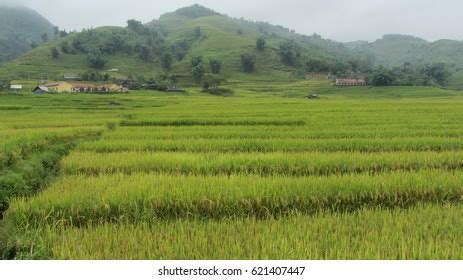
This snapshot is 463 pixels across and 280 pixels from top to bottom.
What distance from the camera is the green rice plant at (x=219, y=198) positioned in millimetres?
5418

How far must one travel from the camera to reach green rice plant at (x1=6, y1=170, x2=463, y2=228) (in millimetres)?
5418

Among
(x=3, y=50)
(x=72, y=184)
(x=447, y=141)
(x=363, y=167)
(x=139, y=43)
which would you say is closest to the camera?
(x=72, y=184)

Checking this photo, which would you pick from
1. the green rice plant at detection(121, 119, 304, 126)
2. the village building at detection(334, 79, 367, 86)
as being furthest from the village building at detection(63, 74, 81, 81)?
the green rice plant at detection(121, 119, 304, 126)

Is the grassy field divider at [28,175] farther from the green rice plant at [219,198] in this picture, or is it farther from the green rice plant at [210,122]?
the green rice plant at [210,122]

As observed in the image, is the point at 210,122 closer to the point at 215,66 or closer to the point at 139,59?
the point at 215,66

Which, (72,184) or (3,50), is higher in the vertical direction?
(3,50)

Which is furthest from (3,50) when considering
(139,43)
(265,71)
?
(265,71)

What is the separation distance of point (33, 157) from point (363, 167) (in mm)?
7525

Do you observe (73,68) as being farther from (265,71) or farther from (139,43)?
(265,71)

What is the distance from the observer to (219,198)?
5660 mm

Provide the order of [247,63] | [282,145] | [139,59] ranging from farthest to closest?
1. [139,59]
2. [247,63]
3. [282,145]

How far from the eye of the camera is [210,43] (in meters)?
127

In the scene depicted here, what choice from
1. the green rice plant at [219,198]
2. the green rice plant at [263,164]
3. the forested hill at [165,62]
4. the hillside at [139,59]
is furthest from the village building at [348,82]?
the green rice plant at [219,198]

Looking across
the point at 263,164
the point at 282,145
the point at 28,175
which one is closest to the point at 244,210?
the point at 263,164
